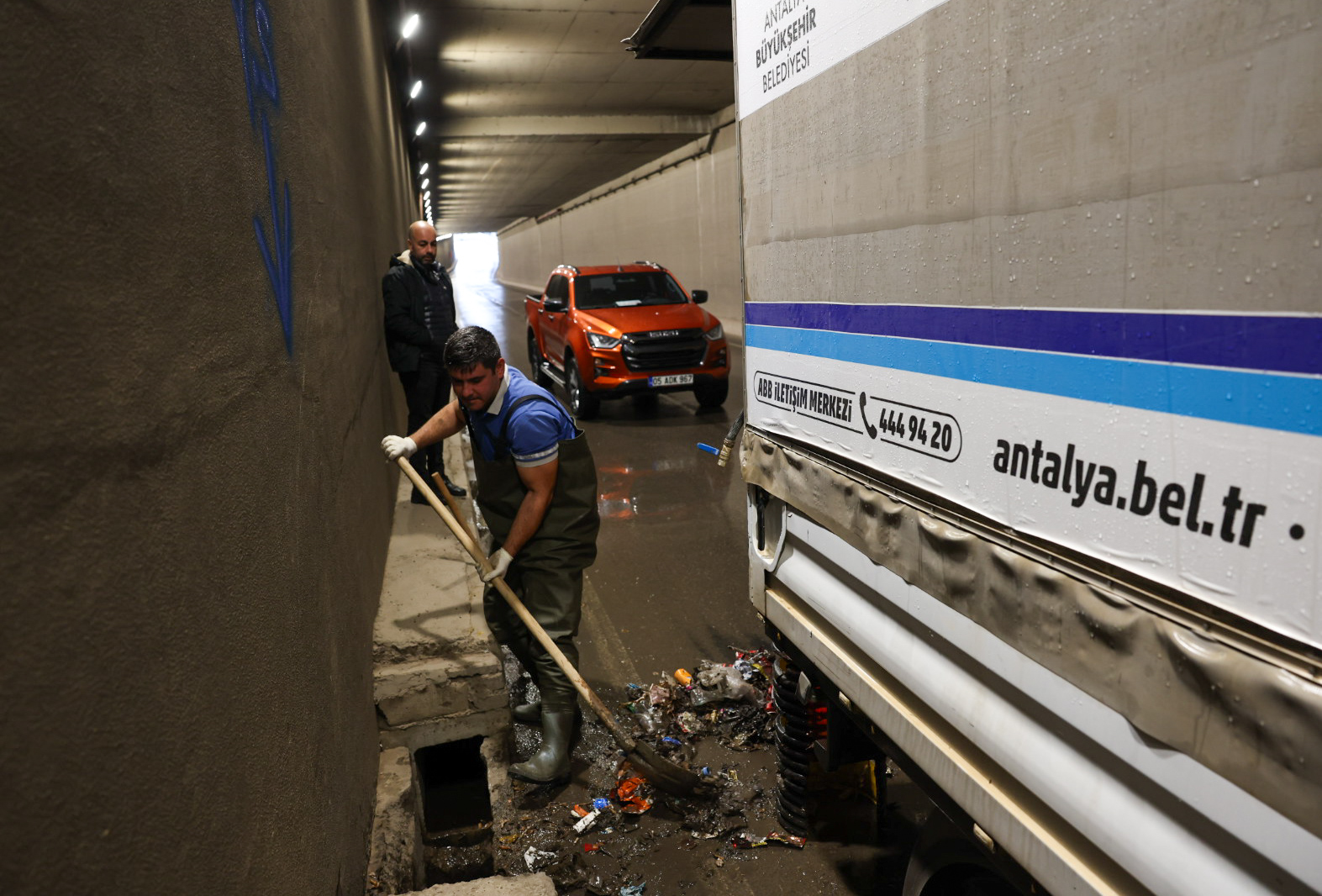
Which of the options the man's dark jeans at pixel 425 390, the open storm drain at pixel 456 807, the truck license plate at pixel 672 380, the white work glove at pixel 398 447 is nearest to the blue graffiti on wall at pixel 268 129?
the white work glove at pixel 398 447

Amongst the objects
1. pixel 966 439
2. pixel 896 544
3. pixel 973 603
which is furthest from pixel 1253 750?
pixel 896 544

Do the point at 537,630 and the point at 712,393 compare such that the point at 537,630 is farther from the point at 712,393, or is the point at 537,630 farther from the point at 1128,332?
the point at 712,393

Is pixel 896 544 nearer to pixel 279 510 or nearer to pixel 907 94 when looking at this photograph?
pixel 907 94

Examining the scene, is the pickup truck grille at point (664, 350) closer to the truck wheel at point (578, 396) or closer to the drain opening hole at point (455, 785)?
the truck wheel at point (578, 396)

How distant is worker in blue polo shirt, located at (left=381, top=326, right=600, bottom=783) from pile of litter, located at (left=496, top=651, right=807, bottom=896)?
0.21 m

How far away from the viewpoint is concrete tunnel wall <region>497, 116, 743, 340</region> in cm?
2128

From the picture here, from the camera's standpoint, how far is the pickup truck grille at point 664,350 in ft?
35.6

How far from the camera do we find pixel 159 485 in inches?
54.5

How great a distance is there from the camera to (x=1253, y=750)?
4.03 ft

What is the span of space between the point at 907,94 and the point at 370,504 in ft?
11.5

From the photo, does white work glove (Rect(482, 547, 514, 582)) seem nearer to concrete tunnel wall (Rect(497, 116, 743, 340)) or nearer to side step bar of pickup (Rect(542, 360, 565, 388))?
side step bar of pickup (Rect(542, 360, 565, 388))

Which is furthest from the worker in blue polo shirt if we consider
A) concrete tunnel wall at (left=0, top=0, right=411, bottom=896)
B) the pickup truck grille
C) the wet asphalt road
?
the pickup truck grille

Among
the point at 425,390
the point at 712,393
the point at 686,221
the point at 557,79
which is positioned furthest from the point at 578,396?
the point at 686,221

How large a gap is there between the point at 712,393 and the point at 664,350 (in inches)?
38.2
